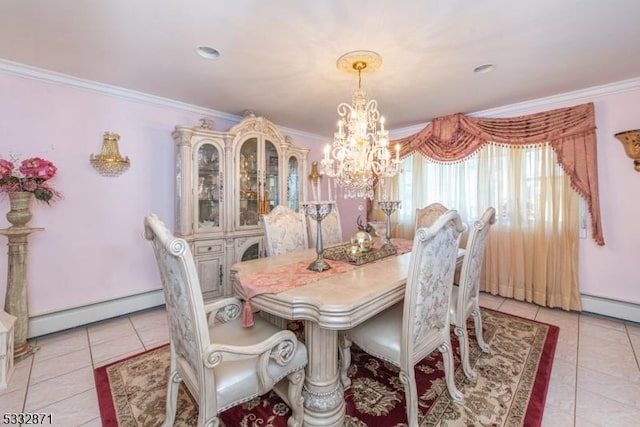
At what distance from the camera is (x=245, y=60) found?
2.12m

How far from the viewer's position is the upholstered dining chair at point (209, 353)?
3.44ft

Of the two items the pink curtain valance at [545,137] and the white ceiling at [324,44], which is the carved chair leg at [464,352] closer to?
the white ceiling at [324,44]

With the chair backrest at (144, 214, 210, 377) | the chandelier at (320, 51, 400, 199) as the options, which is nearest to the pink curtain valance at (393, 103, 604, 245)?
the chandelier at (320, 51, 400, 199)

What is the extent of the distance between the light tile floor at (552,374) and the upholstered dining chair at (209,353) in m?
0.83

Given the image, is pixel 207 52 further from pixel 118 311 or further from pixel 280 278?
pixel 118 311

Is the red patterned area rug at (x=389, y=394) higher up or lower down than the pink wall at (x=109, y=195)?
lower down

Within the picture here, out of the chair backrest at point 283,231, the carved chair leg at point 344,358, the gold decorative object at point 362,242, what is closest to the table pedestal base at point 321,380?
the carved chair leg at point 344,358

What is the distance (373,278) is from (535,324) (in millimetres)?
2099

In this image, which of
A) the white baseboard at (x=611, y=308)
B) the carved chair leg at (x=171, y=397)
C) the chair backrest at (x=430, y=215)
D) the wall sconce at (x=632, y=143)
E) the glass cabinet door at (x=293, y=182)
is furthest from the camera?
the glass cabinet door at (x=293, y=182)

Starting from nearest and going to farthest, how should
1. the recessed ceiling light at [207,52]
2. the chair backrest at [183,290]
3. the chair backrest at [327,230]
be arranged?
the chair backrest at [183,290]
the recessed ceiling light at [207,52]
the chair backrest at [327,230]

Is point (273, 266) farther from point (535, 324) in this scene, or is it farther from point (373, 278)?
point (535, 324)

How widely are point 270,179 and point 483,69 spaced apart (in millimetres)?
2419

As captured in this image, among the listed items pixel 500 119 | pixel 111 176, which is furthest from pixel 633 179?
pixel 111 176

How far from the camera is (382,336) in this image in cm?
150
